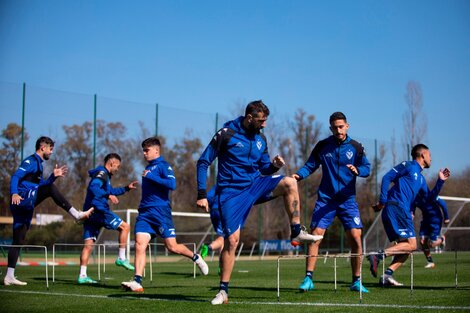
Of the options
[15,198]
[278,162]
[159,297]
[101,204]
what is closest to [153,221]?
[159,297]

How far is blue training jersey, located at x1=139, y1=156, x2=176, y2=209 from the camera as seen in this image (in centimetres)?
1004

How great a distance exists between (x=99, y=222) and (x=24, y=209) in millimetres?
1511

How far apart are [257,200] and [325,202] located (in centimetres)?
207

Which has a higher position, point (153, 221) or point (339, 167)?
point (339, 167)

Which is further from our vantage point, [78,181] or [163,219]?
[78,181]

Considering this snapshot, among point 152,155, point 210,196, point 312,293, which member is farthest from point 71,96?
point 312,293

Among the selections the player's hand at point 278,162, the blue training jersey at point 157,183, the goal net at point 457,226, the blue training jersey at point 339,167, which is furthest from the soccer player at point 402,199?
the goal net at point 457,226

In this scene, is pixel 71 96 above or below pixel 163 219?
above

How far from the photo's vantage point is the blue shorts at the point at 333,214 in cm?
967

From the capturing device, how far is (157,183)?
32.9ft

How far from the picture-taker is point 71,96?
25438mm

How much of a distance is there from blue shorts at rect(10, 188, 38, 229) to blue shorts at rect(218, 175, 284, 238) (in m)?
4.63

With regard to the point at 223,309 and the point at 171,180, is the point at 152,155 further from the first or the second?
the point at 223,309

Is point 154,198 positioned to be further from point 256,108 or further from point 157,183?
point 256,108
